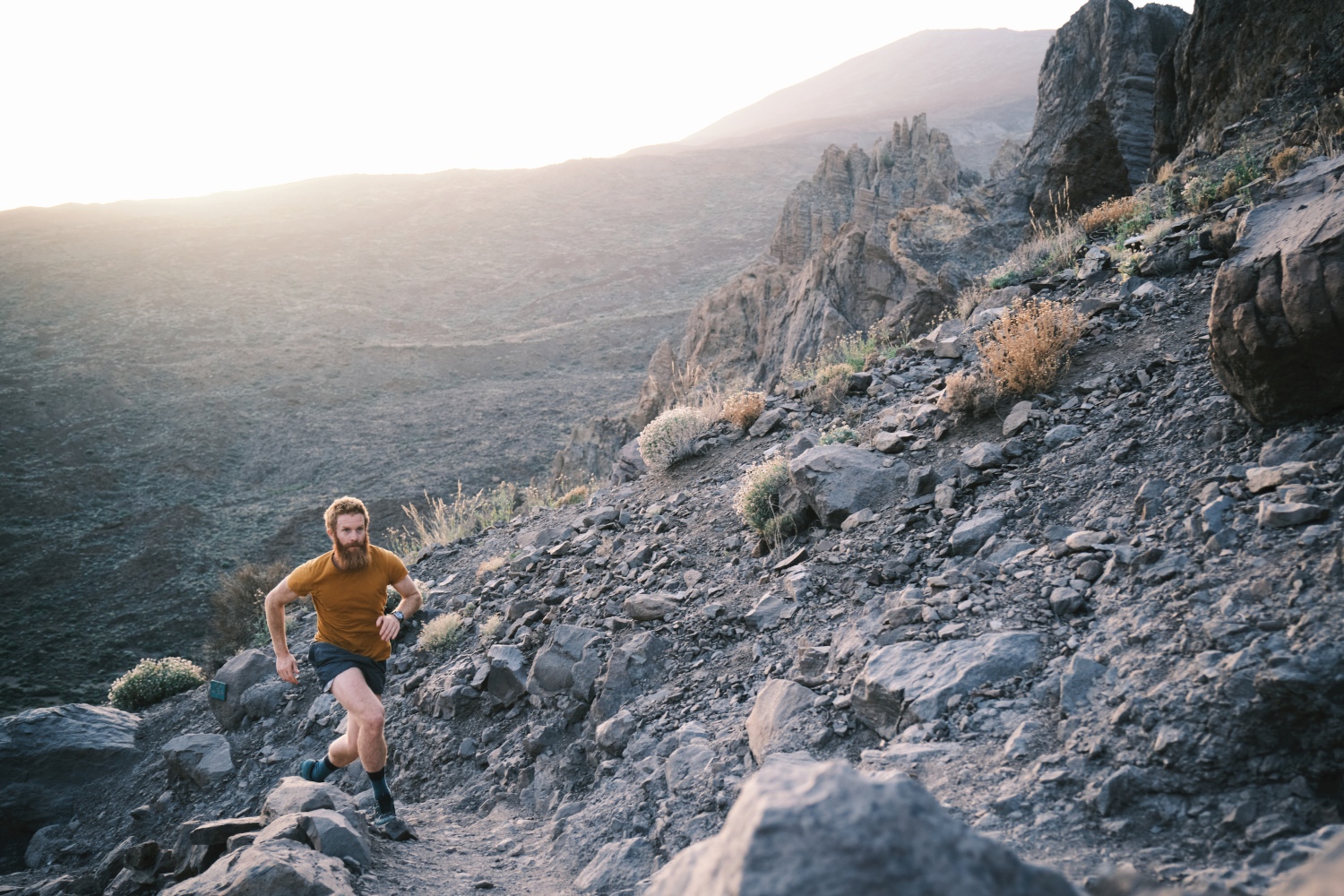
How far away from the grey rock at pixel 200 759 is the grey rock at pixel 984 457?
6.86 metres

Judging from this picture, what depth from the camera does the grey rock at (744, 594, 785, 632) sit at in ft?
15.2

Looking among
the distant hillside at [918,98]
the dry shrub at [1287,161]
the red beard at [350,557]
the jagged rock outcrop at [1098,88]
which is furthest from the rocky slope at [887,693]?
the distant hillside at [918,98]

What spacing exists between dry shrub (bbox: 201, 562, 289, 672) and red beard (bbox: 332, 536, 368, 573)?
749 cm

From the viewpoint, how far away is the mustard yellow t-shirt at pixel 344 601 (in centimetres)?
431

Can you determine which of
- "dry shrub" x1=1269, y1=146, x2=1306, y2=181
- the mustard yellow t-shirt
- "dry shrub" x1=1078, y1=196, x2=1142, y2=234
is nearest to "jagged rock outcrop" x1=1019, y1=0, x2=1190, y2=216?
"dry shrub" x1=1078, y1=196, x2=1142, y2=234

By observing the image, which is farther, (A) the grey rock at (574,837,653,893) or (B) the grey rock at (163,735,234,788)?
(B) the grey rock at (163,735,234,788)

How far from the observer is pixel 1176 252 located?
594cm

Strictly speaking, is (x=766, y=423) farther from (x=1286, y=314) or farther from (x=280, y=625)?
(x=280, y=625)

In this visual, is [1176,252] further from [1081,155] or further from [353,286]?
[353,286]

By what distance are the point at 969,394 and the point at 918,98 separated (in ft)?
425

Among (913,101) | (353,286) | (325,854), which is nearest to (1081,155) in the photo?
(325,854)

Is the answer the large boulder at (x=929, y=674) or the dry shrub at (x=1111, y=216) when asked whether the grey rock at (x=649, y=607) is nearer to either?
the large boulder at (x=929, y=674)

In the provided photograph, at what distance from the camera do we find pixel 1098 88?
54.7 ft

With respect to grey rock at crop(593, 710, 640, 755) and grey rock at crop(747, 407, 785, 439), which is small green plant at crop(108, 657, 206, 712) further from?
grey rock at crop(747, 407, 785, 439)
